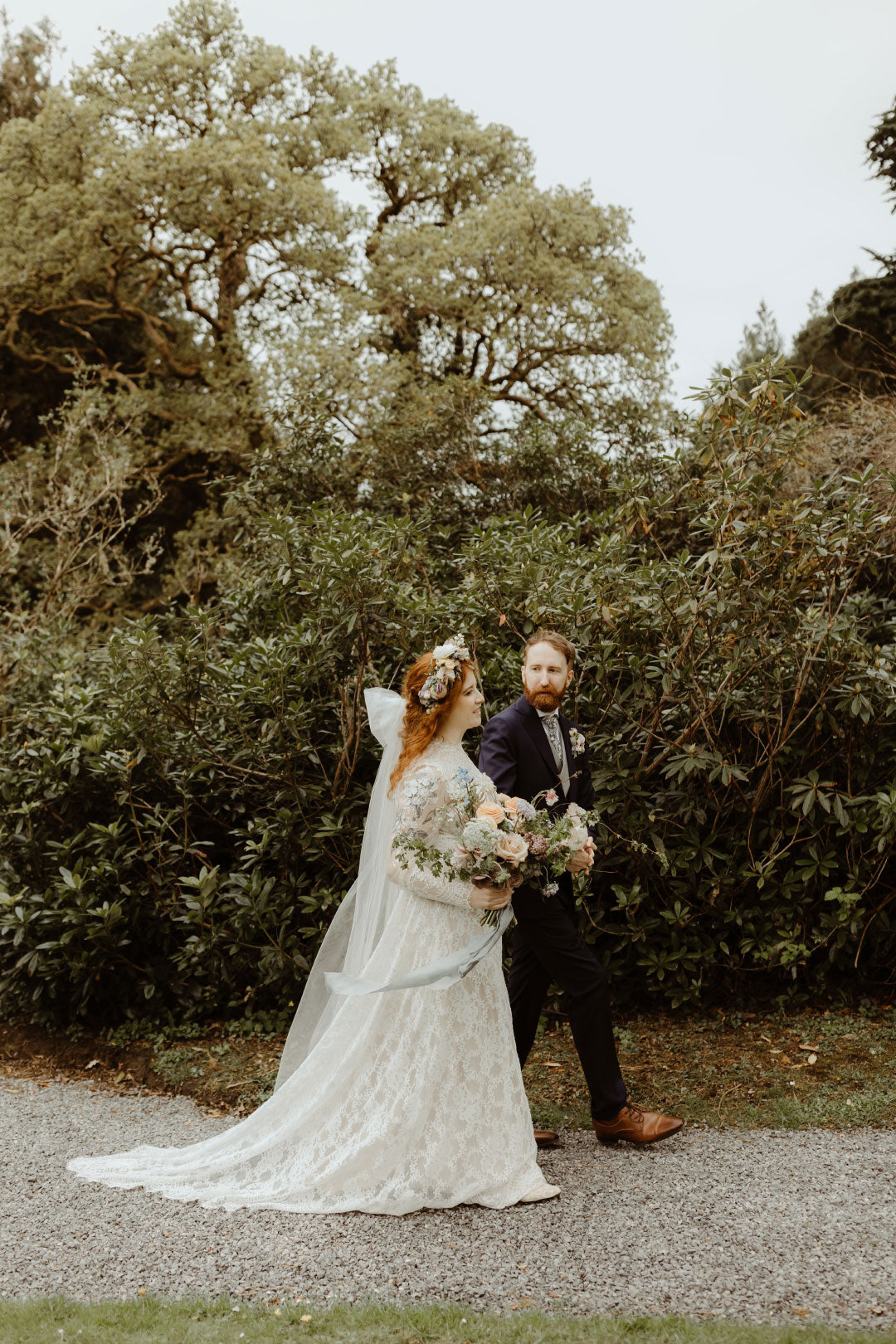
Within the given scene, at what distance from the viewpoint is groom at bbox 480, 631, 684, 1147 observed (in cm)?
405

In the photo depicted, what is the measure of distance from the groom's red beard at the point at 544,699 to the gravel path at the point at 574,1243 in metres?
1.78

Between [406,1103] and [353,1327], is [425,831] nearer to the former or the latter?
[406,1103]

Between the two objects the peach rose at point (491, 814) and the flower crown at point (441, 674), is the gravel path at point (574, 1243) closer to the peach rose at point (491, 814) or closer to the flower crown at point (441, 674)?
the peach rose at point (491, 814)

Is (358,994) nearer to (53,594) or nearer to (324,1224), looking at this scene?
(324,1224)

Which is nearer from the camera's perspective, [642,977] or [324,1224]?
[324,1224]

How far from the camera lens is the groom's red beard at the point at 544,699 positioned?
A: 4.15m

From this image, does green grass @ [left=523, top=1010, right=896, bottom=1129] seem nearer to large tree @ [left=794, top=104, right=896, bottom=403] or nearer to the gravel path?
the gravel path

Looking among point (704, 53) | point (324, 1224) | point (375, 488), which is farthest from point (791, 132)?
point (324, 1224)

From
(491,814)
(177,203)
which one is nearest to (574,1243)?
(491,814)

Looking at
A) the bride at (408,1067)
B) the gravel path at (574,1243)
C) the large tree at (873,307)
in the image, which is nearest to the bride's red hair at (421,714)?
the bride at (408,1067)

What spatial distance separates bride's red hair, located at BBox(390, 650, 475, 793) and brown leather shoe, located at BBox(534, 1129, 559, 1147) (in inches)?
63.0

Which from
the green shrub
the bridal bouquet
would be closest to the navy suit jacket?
the bridal bouquet

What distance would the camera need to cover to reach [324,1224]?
3.49 meters

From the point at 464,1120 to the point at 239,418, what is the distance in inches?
440
